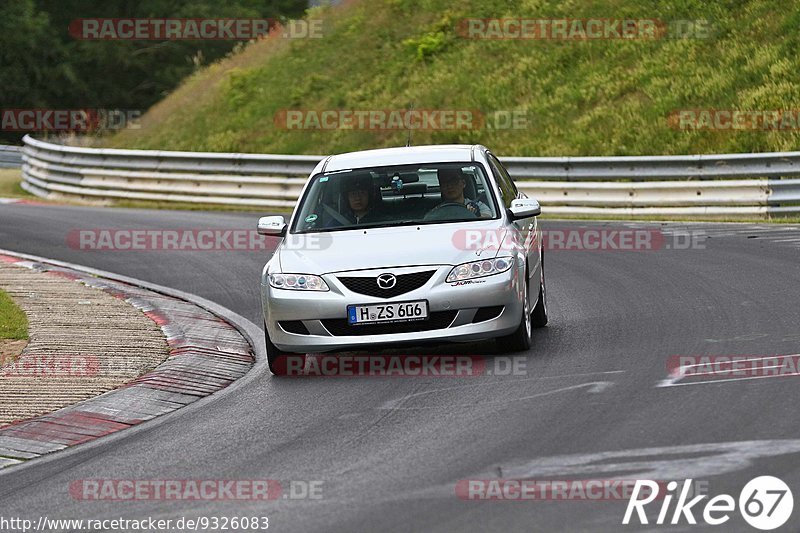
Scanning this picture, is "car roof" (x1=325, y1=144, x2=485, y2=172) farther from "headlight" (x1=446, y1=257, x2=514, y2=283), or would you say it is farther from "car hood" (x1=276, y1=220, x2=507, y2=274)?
"headlight" (x1=446, y1=257, x2=514, y2=283)

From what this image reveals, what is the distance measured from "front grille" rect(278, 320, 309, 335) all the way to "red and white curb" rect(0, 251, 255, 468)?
0.68 m

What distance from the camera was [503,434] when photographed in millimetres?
7961

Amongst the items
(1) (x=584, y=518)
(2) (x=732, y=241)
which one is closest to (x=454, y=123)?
(2) (x=732, y=241)

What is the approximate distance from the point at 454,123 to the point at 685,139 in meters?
6.77

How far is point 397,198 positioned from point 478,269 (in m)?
1.37

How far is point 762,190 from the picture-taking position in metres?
21.0

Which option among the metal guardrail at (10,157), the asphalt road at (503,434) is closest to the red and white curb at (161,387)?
the asphalt road at (503,434)

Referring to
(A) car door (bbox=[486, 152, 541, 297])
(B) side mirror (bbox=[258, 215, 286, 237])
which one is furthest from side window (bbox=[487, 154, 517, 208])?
(B) side mirror (bbox=[258, 215, 286, 237])

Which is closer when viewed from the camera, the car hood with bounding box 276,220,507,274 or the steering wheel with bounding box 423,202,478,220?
the car hood with bounding box 276,220,507,274

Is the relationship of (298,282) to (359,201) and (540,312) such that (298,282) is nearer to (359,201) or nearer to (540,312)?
(359,201)

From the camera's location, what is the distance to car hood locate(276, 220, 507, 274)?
33.6 ft

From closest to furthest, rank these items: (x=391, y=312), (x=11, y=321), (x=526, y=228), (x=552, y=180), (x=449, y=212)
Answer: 1. (x=391, y=312)
2. (x=449, y=212)
3. (x=526, y=228)
4. (x=11, y=321)
5. (x=552, y=180)

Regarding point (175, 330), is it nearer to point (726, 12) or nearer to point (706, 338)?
point (706, 338)

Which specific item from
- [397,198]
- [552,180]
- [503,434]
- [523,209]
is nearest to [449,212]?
[397,198]
